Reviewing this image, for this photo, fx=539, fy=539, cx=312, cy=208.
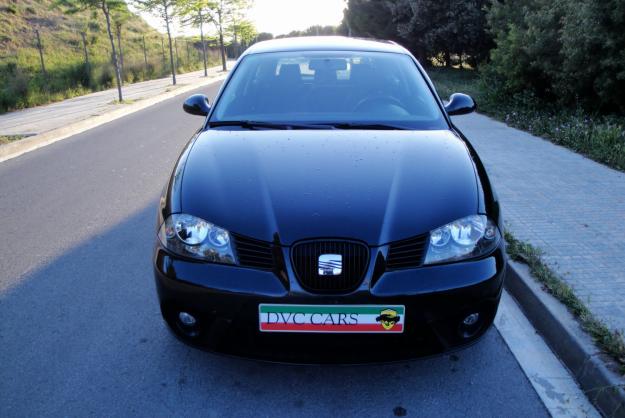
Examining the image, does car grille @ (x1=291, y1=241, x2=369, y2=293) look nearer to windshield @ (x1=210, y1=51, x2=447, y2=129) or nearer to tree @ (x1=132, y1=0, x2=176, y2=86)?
windshield @ (x1=210, y1=51, x2=447, y2=129)

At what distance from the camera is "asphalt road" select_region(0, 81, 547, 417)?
2.45m

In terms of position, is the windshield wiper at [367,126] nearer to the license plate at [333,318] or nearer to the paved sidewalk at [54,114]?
the license plate at [333,318]

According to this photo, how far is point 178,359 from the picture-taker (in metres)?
2.80

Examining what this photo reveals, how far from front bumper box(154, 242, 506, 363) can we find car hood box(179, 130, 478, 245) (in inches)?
7.8

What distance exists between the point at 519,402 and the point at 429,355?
0.53 meters

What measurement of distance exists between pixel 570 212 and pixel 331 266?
335 cm

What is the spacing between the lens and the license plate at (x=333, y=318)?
2.22 metres

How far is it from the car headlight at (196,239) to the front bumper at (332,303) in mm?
49

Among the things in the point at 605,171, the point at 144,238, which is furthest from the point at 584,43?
the point at 144,238

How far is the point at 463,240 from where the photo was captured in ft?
7.95

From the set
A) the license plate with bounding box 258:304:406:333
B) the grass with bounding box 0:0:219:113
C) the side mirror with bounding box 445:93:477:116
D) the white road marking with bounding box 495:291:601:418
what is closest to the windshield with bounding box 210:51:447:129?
the side mirror with bounding box 445:93:477:116

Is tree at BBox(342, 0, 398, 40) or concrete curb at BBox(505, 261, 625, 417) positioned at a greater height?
tree at BBox(342, 0, 398, 40)

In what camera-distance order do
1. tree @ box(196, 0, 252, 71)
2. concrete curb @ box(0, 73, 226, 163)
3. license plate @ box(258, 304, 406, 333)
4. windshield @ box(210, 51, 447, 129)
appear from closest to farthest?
license plate @ box(258, 304, 406, 333)
windshield @ box(210, 51, 447, 129)
concrete curb @ box(0, 73, 226, 163)
tree @ box(196, 0, 252, 71)

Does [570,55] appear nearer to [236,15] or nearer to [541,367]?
[541,367]
